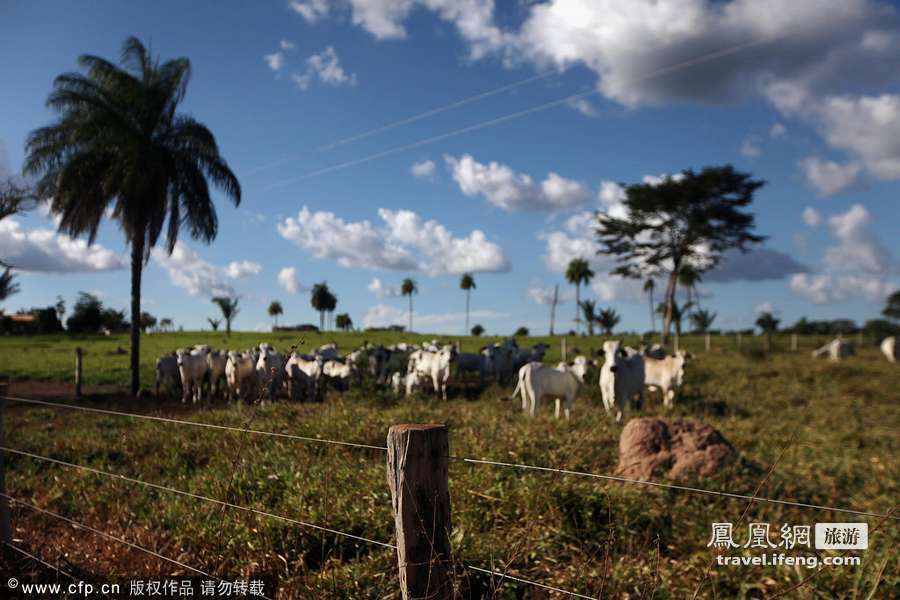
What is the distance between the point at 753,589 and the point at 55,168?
20.3 m

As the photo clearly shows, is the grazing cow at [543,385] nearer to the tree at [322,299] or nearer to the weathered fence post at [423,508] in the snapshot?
the weathered fence post at [423,508]

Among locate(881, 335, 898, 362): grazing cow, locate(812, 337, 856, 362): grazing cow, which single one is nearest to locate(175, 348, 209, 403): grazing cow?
locate(812, 337, 856, 362): grazing cow

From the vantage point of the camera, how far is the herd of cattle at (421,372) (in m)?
12.4

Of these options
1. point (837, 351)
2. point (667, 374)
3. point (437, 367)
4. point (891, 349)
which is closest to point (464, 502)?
point (667, 374)

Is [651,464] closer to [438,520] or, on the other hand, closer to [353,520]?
[353,520]

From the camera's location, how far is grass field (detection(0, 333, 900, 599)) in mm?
4195

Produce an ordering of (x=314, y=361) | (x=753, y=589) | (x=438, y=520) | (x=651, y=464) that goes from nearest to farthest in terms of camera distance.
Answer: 1. (x=438, y=520)
2. (x=753, y=589)
3. (x=651, y=464)
4. (x=314, y=361)

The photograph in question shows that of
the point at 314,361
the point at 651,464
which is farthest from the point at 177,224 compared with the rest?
the point at 651,464

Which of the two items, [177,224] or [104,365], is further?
[104,365]

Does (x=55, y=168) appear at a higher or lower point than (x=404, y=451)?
higher

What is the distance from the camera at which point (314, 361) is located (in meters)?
17.0

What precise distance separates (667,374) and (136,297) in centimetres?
1522

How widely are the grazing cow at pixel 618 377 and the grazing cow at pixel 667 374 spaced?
1.47 m

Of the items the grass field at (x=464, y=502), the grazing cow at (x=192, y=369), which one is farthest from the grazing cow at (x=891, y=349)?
the grazing cow at (x=192, y=369)
